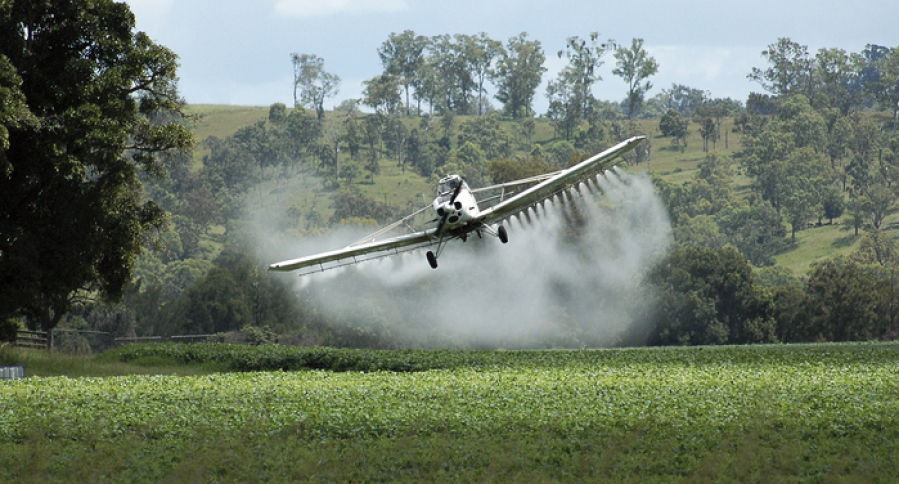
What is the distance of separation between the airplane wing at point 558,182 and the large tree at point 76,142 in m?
13.2

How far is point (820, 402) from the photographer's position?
2162 cm

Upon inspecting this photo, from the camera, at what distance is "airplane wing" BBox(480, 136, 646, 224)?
4062cm

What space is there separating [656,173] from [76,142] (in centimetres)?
14143

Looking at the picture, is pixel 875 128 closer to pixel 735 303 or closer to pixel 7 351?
pixel 735 303

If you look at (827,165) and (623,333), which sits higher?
(827,165)

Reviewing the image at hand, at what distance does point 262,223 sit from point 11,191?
3489 inches

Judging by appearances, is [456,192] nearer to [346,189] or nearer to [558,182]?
[558,182]

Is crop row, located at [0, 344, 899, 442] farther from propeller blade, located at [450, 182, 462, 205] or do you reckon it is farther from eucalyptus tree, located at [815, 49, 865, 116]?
eucalyptus tree, located at [815, 49, 865, 116]

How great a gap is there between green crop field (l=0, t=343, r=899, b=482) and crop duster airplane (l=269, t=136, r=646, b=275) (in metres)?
10.3

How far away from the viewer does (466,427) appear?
2009cm

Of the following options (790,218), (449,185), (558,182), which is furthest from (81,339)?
(790,218)

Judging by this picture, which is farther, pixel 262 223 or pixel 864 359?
pixel 262 223

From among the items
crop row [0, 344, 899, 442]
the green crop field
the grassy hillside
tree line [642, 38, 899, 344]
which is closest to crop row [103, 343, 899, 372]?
crop row [0, 344, 899, 442]

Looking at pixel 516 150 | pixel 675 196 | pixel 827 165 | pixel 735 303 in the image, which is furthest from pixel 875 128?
pixel 735 303
